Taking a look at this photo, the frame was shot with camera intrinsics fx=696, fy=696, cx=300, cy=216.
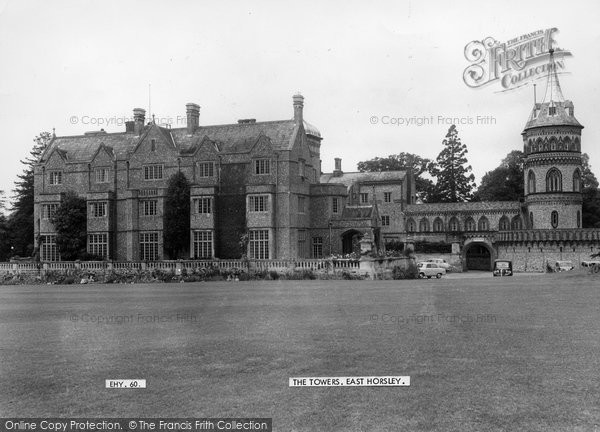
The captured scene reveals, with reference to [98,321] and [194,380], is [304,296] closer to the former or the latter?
[98,321]

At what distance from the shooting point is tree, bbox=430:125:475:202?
92.4 m

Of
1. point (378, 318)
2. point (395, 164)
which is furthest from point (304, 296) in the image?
point (395, 164)

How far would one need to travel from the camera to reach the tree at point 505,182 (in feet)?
307

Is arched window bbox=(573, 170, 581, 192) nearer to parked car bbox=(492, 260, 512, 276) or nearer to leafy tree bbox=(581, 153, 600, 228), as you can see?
leafy tree bbox=(581, 153, 600, 228)

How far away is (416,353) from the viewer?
→ 13523mm

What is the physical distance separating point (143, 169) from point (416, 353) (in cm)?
4412

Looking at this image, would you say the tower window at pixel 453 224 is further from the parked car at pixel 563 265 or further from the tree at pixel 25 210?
the tree at pixel 25 210

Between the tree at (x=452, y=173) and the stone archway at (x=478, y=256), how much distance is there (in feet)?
64.1

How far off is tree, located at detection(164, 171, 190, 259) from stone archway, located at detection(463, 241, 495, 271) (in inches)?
1326

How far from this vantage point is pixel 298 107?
5303 centimetres

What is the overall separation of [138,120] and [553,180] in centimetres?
4426

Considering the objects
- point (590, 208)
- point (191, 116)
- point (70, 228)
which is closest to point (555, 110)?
point (590, 208)

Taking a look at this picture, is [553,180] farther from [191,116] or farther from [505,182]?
[191,116]
